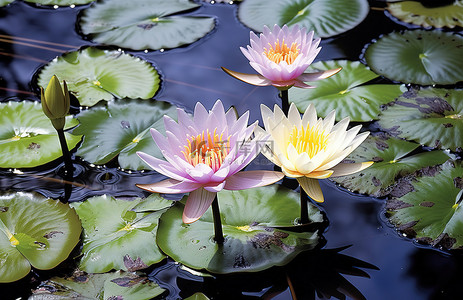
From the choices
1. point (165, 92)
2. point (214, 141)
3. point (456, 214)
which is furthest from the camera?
point (165, 92)

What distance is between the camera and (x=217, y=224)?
2020 millimetres

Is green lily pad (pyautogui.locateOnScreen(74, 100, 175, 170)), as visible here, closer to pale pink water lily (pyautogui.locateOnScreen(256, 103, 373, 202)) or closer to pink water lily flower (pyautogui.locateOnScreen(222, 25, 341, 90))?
pink water lily flower (pyautogui.locateOnScreen(222, 25, 341, 90))

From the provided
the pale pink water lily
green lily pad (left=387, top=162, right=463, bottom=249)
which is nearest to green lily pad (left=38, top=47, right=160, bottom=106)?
the pale pink water lily

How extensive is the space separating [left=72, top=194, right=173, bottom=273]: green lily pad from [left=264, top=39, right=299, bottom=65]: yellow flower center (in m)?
0.85

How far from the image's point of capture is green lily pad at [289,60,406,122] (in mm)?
2793

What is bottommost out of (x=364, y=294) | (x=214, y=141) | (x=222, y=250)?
(x=364, y=294)

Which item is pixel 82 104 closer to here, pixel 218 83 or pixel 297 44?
pixel 218 83

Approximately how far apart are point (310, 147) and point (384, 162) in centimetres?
64

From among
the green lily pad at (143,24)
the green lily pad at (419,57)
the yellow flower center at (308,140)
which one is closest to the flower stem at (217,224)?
the yellow flower center at (308,140)

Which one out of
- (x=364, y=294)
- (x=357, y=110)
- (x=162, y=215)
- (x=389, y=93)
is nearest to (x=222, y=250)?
(x=162, y=215)

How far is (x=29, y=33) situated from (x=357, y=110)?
236cm

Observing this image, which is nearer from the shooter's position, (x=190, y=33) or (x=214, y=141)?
(x=214, y=141)

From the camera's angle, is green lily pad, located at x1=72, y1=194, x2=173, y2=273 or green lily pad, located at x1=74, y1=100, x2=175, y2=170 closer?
green lily pad, located at x1=72, y1=194, x2=173, y2=273

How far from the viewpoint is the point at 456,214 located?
2152 millimetres
